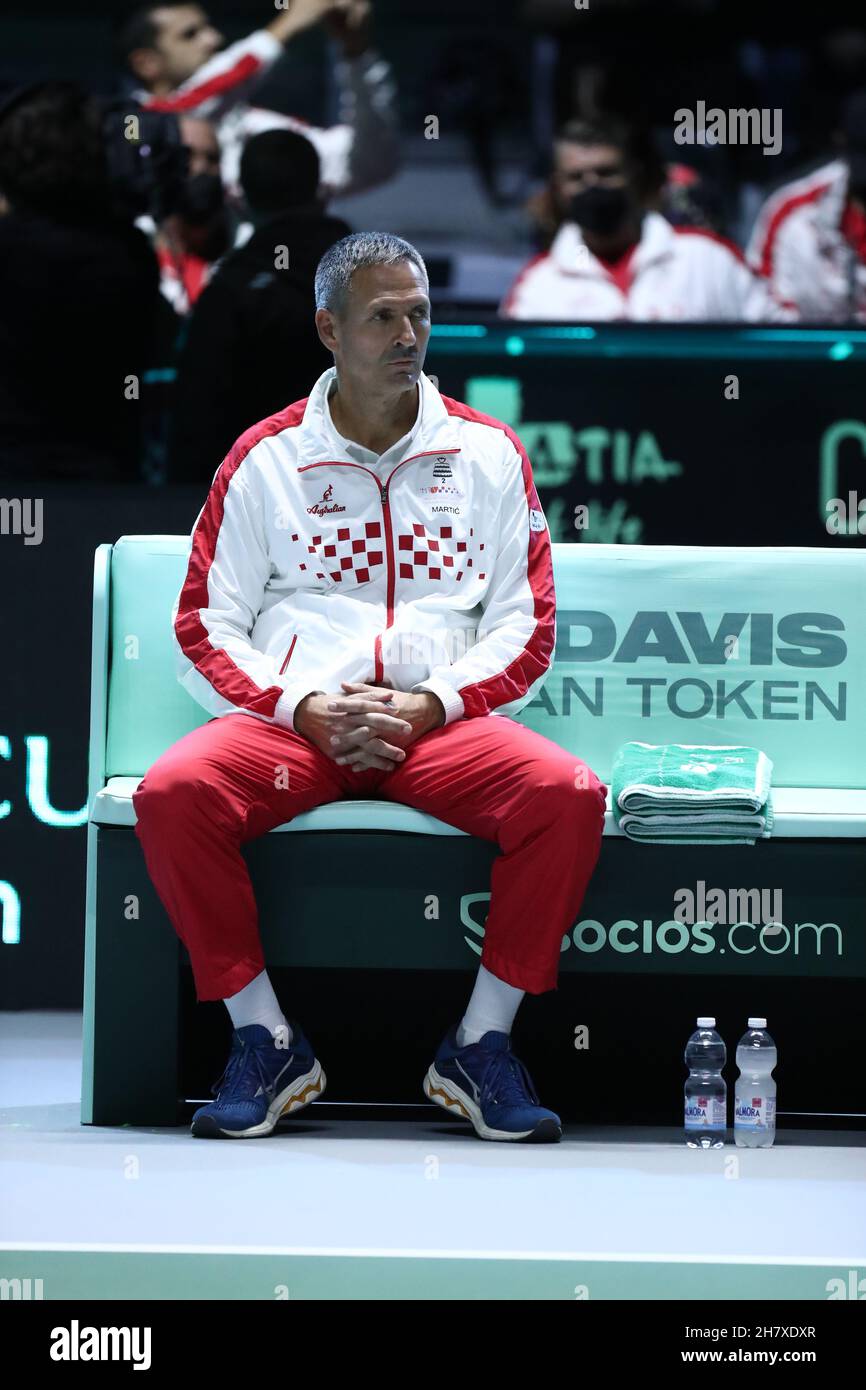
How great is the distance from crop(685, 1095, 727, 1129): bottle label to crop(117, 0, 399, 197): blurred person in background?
392cm

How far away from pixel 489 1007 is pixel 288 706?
0.57 meters

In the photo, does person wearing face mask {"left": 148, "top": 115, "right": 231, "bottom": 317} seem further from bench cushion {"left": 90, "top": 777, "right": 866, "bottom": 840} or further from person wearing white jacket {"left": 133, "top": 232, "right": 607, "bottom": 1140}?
bench cushion {"left": 90, "top": 777, "right": 866, "bottom": 840}

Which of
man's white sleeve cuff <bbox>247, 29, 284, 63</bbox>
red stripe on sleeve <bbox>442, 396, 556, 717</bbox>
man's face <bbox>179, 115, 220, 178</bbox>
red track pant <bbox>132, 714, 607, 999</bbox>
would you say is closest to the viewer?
red track pant <bbox>132, 714, 607, 999</bbox>

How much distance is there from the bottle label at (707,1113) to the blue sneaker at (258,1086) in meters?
0.60

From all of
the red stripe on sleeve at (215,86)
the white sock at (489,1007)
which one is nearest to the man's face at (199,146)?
the red stripe on sleeve at (215,86)

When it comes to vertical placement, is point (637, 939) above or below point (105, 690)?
below

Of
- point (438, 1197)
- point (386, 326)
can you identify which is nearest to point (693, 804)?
point (438, 1197)

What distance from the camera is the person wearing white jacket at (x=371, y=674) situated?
2990 millimetres

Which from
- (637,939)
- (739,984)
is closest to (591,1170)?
(637,939)

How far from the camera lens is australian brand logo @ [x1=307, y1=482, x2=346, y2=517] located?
3297mm

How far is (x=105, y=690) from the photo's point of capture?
3.38m

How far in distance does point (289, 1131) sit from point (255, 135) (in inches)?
109

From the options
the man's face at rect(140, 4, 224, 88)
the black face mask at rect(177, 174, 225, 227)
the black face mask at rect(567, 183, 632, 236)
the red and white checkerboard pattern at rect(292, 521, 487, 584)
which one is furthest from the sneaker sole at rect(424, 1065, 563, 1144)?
the man's face at rect(140, 4, 224, 88)
